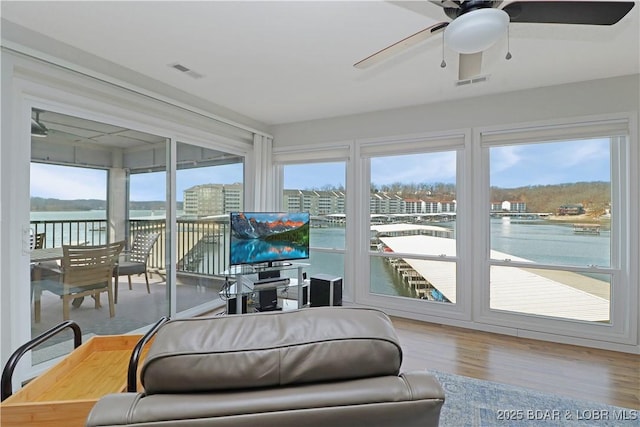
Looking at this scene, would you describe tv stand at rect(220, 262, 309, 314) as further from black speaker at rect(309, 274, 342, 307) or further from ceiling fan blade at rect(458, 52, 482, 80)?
ceiling fan blade at rect(458, 52, 482, 80)

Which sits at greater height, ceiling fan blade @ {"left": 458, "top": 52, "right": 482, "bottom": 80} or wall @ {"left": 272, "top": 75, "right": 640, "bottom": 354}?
wall @ {"left": 272, "top": 75, "right": 640, "bottom": 354}

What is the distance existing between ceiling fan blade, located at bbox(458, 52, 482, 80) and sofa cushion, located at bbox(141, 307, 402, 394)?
1.78 m

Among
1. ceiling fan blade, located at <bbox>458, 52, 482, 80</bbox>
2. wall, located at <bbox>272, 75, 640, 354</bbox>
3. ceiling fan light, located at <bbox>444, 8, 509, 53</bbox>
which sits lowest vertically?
ceiling fan light, located at <bbox>444, 8, 509, 53</bbox>

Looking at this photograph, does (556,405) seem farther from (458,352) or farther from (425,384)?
(425,384)

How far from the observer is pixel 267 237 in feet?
10.7

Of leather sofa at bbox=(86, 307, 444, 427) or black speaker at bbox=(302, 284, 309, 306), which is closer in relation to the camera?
leather sofa at bbox=(86, 307, 444, 427)

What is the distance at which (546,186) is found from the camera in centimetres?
304

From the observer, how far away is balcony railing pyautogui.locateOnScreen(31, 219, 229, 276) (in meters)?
2.39

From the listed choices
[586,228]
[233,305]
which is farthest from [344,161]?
[586,228]

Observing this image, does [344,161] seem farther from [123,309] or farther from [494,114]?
[123,309]

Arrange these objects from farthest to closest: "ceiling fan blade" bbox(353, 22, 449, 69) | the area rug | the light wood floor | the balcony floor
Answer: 1. the balcony floor
2. the light wood floor
3. the area rug
4. "ceiling fan blade" bbox(353, 22, 449, 69)

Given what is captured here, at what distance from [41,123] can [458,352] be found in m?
3.67

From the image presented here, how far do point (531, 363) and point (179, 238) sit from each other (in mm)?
3383

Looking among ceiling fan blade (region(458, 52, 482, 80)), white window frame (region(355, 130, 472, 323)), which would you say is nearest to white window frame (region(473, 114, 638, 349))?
white window frame (region(355, 130, 472, 323))
